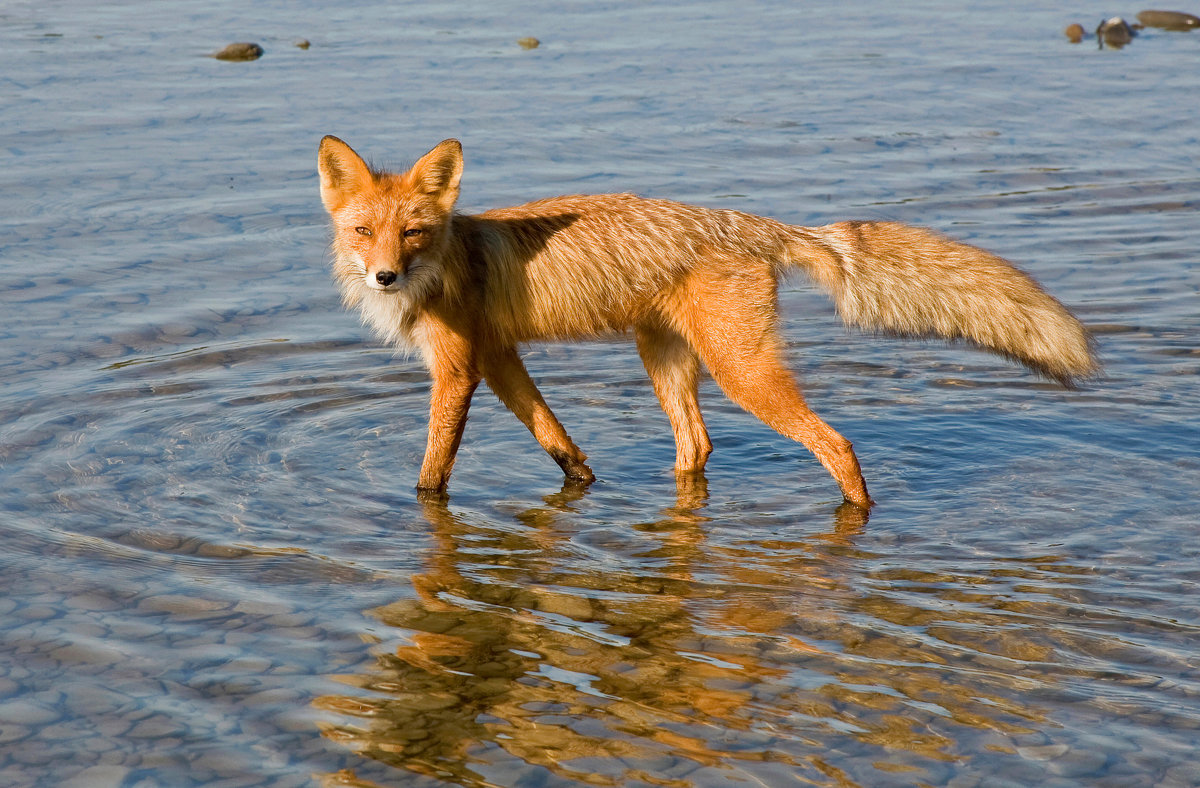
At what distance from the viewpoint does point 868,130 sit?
1510 centimetres

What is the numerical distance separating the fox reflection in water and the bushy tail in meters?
1.39

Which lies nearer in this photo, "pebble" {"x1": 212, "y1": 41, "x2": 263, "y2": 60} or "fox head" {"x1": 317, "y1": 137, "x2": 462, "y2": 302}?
"fox head" {"x1": 317, "y1": 137, "x2": 462, "y2": 302}

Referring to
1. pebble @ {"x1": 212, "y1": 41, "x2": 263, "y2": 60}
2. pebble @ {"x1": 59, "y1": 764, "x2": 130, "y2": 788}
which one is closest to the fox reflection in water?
pebble @ {"x1": 59, "y1": 764, "x2": 130, "y2": 788}

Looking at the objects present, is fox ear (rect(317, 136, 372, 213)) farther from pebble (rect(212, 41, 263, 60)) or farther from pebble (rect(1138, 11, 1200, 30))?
pebble (rect(1138, 11, 1200, 30))

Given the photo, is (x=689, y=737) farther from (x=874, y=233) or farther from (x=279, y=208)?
(x=279, y=208)

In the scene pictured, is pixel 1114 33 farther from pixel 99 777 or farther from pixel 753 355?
pixel 99 777

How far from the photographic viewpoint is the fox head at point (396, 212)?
6.94 meters

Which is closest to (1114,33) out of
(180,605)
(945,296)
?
(945,296)

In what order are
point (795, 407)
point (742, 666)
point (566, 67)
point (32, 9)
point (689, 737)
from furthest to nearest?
point (32, 9) → point (566, 67) → point (795, 407) → point (742, 666) → point (689, 737)

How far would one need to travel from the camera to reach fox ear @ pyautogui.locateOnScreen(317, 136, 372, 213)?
275 inches

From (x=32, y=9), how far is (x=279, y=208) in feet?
31.4

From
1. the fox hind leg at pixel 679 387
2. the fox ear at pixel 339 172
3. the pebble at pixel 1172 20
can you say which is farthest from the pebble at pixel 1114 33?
the fox ear at pixel 339 172

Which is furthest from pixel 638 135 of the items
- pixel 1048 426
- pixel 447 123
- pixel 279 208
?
pixel 1048 426

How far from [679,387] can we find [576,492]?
895mm
